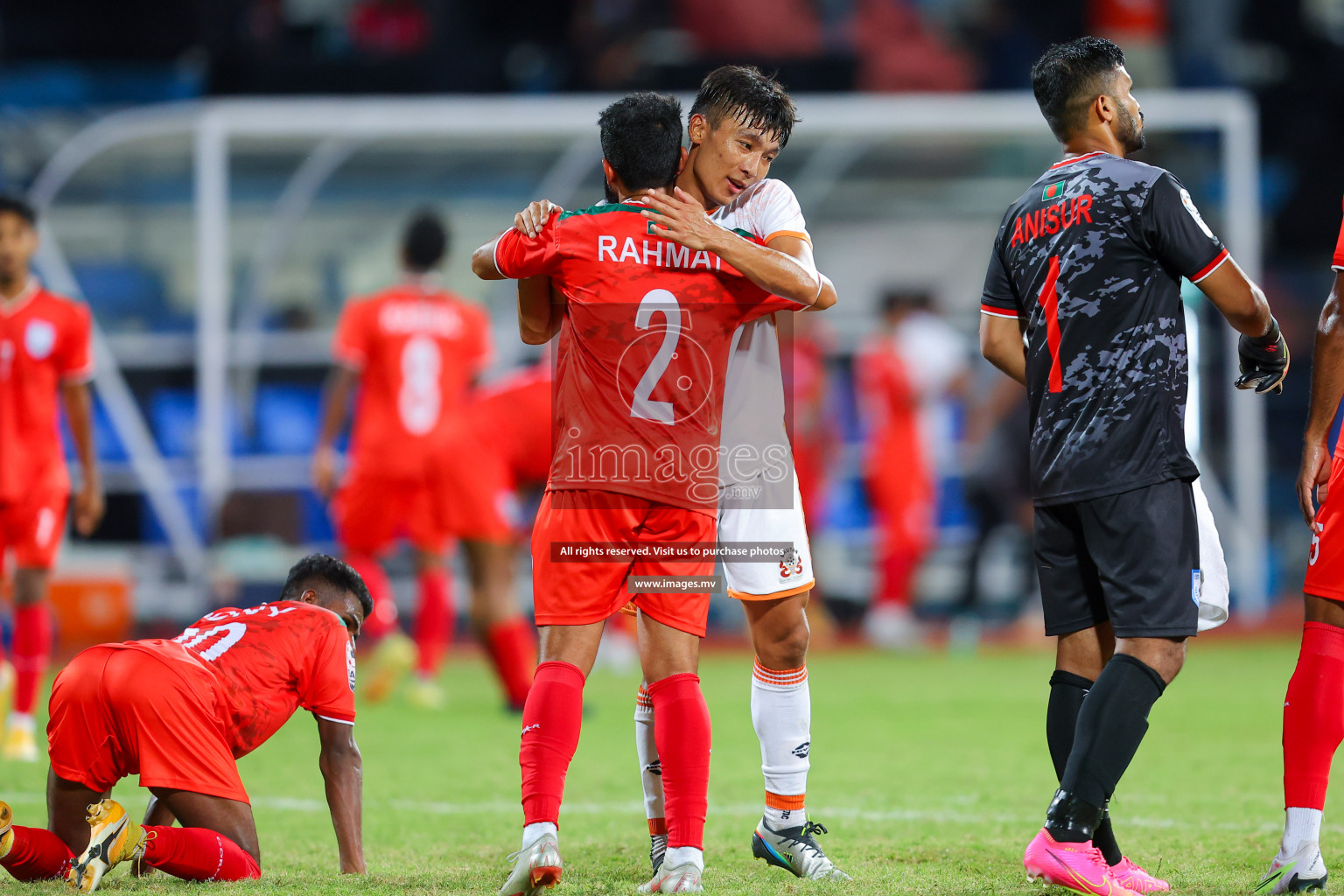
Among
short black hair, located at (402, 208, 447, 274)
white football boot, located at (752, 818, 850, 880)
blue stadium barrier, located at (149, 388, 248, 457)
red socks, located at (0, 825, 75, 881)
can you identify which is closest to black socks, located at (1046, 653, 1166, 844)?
white football boot, located at (752, 818, 850, 880)

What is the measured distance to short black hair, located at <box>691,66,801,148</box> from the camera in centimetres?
360

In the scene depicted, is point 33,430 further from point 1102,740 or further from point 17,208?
point 1102,740

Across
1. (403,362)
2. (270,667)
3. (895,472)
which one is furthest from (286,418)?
(270,667)

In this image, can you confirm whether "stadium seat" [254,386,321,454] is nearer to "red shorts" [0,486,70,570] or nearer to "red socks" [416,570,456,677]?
"red socks" [416,570,456,677]

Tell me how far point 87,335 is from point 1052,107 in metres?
4.63

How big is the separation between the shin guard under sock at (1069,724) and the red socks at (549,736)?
1.21 m

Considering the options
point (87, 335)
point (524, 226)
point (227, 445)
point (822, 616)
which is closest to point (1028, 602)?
point (822, 616)

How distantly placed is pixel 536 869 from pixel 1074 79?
2.31 meters

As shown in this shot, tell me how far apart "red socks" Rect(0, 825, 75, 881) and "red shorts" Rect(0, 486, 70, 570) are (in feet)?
9.94

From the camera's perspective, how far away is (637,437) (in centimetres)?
347

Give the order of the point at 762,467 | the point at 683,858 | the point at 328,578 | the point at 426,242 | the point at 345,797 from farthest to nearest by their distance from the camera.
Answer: the point at 426,242, the point at 328,578, the point at 762,467, the point at 345,797, the point at 683,858

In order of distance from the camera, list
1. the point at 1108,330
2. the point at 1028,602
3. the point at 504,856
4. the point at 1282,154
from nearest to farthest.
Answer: the point at 1108,330, the point at 504,856, the point at 1028,602, the point at 1282,154

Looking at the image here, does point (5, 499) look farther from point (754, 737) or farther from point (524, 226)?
point (524, 226)

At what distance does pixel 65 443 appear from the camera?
1098cm
